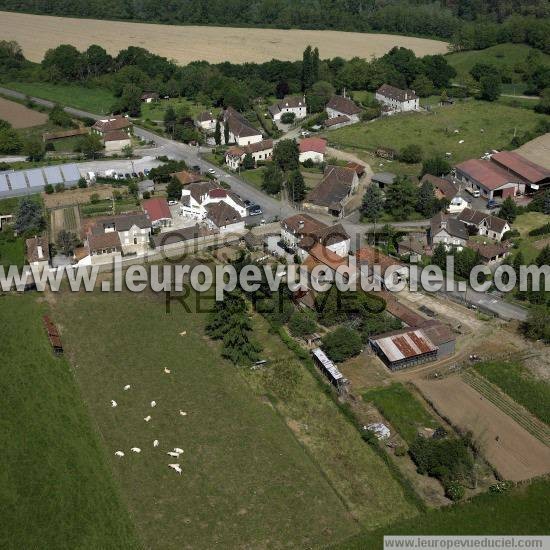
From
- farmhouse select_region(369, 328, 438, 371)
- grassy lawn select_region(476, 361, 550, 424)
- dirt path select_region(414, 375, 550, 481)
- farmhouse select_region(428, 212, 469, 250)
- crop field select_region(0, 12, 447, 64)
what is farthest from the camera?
crop field select_region(0, 12, 447, 64)

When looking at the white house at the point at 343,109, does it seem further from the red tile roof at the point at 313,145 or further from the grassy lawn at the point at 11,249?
the grassy lawn at the point at 11,249

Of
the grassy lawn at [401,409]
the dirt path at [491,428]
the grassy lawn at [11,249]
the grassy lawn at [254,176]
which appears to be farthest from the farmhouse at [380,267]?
the grassy lawn at [11,249]

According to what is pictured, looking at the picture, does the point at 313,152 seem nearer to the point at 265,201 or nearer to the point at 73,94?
the point at 265,201

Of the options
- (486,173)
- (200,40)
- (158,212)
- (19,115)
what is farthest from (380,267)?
(200,40)

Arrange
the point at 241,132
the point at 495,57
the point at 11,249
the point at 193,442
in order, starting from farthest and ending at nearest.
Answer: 1. the point at 495,57
2. the point at 241,132
3. the point at 11,249
4. the point at 193,442

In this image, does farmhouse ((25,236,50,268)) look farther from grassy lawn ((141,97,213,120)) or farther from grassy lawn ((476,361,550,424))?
grassy lawn ((141,97,213,120))

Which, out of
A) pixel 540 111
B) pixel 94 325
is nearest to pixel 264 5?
pixel 540 111

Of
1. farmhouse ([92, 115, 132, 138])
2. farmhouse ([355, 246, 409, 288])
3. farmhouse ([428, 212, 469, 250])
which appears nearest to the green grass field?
farmhouse ([428, 212, 469, 250])

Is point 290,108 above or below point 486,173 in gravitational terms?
above
